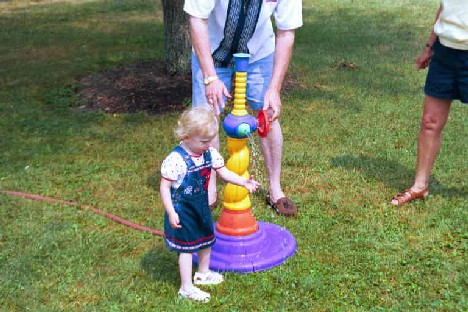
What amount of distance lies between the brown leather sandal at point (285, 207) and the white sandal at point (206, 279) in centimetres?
99

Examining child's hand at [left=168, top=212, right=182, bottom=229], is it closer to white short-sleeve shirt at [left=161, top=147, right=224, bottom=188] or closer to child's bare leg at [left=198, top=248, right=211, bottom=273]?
white short-sleeve shirt at [left=161, top=147, right=224, bottom=188]

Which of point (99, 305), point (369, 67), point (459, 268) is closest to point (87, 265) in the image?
point (99, 305)

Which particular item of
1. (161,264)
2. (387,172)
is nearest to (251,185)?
(161,264)

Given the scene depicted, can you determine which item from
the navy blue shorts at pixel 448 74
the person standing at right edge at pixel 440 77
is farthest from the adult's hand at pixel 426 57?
the navy blue shorts at pixel 448 74

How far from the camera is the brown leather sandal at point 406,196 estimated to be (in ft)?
14.8

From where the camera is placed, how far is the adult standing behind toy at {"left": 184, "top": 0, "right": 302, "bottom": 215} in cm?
369

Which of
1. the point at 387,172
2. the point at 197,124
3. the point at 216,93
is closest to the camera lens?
the point at 197,124

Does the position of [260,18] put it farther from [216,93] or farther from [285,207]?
[285,207]

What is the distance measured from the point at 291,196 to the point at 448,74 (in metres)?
1.46

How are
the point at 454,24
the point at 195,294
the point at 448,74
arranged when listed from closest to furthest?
the point at 195,294 < the point at 454,24 < the point at 448,74

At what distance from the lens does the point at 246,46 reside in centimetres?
398

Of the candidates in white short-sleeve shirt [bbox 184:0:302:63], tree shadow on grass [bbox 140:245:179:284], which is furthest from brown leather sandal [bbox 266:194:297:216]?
white short-sleeve shirt [bbox 184:0:302:63]

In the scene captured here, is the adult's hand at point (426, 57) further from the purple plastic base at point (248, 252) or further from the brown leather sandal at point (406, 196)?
the purple plastic base at point (248, 252)

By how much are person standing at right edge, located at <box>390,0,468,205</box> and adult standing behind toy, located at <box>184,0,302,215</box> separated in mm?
1061
